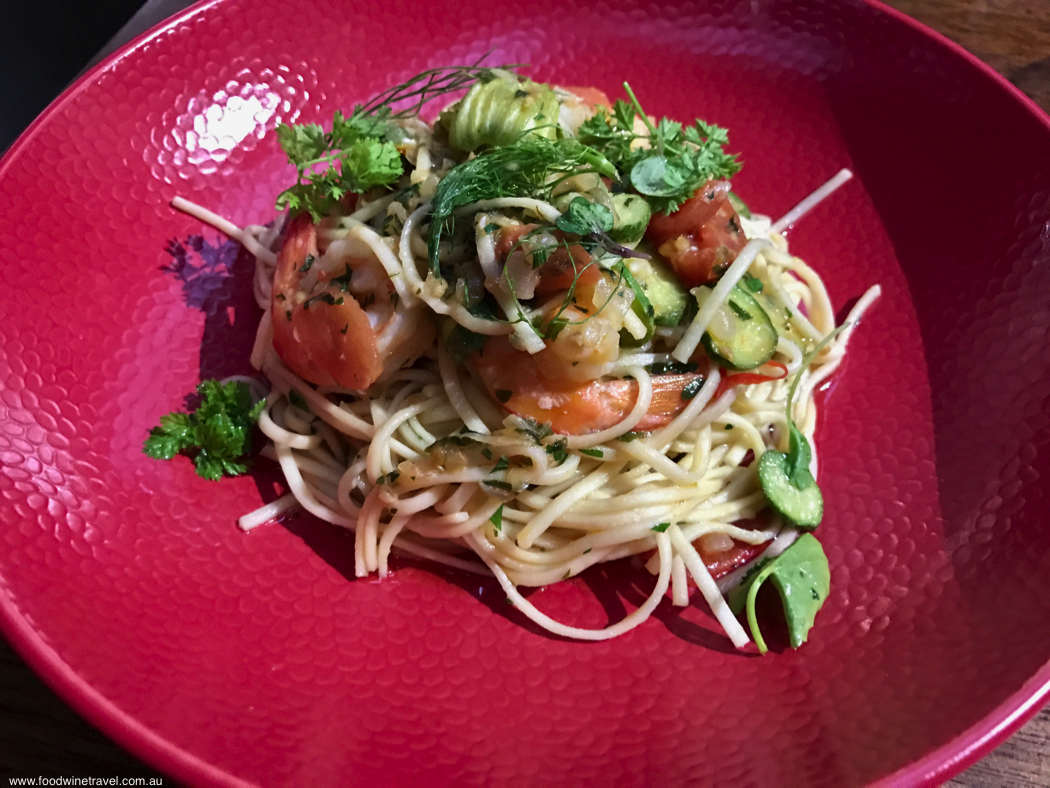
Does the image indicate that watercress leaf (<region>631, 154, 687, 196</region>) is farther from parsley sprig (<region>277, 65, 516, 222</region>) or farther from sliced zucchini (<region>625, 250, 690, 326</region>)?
parsley sprig (<region>277, 65, 516, 222</region>)

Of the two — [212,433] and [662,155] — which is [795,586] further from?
[212,433]

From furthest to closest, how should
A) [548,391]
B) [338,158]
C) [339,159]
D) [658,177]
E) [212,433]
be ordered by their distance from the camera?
[339,159]
[338,158]
[212,433]
[658,177]
[548,391]

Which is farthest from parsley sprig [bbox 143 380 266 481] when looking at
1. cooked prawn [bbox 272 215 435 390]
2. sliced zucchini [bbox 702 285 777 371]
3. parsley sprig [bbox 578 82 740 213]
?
sliced zucchini [bbox 702 285 777 371]

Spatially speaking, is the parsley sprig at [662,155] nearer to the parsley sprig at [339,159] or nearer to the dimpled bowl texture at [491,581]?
the parsley sprig at [339,159]

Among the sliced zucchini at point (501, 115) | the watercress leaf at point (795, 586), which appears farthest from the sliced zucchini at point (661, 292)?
the watercress leaf at point (795, 586)

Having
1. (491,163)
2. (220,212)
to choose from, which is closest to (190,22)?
(220,212)

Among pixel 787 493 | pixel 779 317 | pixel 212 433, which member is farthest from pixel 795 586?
pixel 212 433
